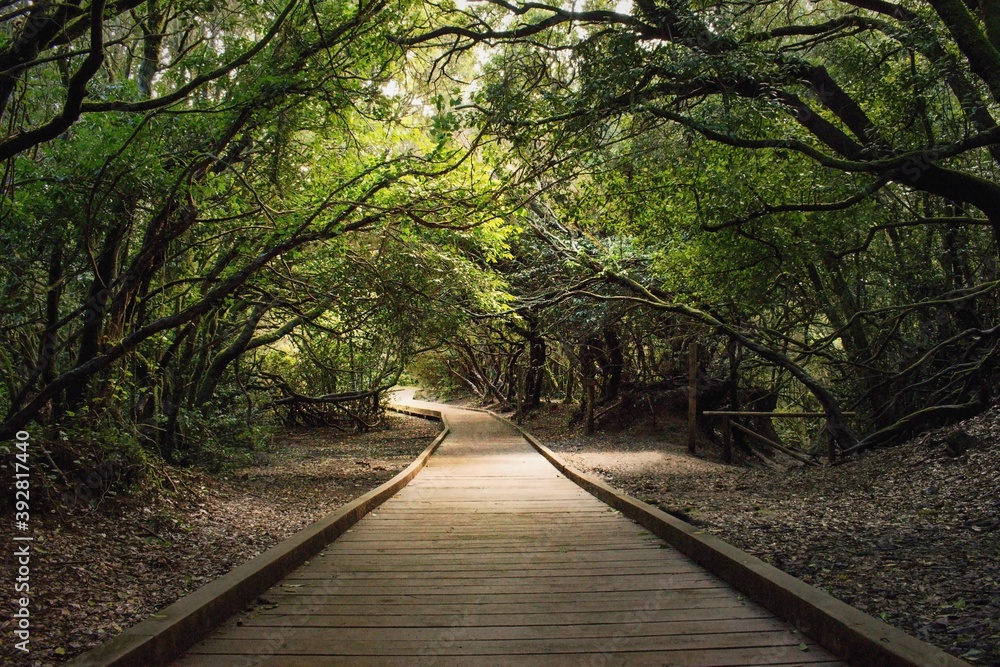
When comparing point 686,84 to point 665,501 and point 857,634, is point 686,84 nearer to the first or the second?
point 665,501

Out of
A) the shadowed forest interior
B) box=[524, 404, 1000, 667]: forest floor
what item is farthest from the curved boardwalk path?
the shadowed forest interior

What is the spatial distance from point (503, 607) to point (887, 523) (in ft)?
10.3

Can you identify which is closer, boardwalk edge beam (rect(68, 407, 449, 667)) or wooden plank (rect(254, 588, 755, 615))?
boardwalk edge beam (rect(68, 407, 449, 667))

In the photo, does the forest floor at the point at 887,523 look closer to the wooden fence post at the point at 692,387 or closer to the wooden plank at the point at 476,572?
the wooden plank at the point at 476,572

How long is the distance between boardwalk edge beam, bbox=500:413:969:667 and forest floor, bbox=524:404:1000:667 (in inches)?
8.5

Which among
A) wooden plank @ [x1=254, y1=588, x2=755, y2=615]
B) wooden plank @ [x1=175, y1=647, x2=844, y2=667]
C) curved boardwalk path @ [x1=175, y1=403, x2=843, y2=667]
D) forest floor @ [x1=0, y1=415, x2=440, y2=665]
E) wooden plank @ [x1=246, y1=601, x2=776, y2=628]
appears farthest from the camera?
wooden plank @ [x1=254, y1=588, x2=755, y2=615]

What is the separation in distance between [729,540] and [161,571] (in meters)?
3.90

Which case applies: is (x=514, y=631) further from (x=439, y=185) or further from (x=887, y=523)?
(x=439, y=185)

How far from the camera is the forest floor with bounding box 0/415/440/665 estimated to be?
3.27 metres

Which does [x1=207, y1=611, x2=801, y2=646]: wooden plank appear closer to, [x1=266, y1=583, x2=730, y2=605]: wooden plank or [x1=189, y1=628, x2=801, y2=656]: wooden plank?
[x1=189, y1=628, x2=801, y2=656]: wooden plank

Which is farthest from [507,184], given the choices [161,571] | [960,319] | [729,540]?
[960,319]

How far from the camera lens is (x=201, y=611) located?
3.33 meters

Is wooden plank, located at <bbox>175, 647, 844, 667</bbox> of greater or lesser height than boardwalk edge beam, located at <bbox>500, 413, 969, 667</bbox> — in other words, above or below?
below

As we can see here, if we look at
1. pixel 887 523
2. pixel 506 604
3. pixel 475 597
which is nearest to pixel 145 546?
pixel 475 597
